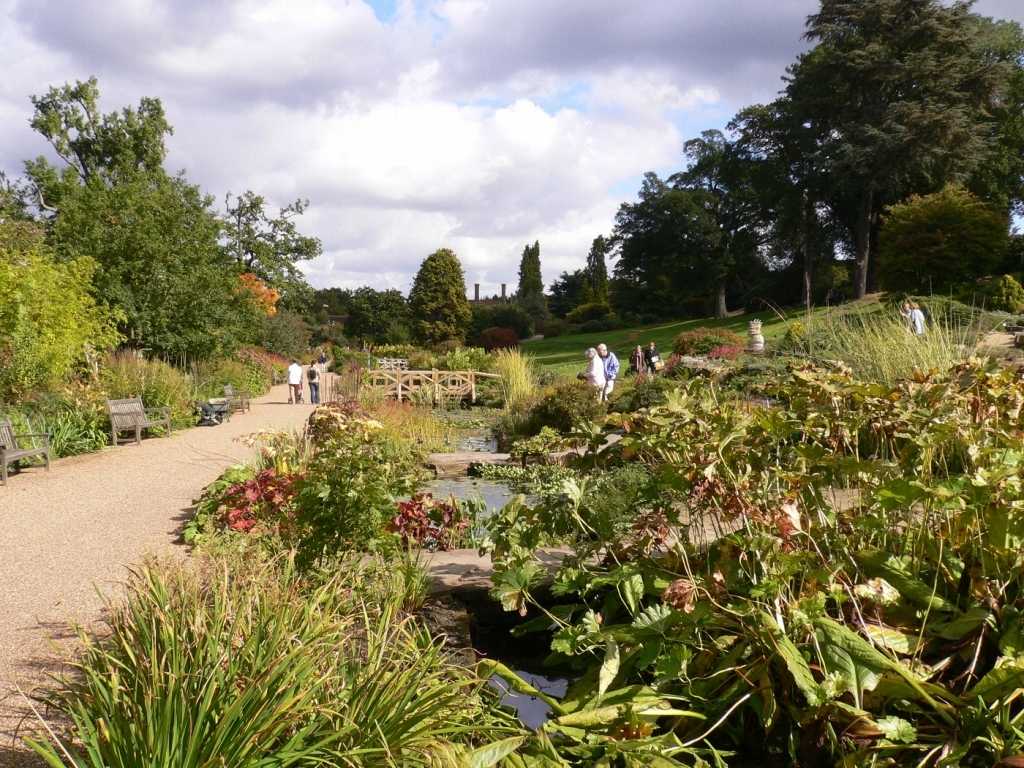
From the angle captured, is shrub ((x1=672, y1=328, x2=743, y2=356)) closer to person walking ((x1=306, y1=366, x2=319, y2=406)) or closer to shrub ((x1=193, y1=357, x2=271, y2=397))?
person walking ((x1=306, y1=366, x2=319, y2=406))

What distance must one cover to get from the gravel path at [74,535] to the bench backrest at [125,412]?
0.40 meters

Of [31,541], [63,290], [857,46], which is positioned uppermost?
[857,46]

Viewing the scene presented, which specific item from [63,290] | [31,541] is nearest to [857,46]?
[63,290]

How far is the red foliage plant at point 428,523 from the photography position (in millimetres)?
4957

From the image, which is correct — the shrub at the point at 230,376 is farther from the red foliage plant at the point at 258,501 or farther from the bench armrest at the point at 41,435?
the red foliage plant at the point at 258,501

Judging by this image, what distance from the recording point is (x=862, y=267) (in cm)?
3180

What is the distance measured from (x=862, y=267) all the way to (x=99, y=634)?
3258 cm

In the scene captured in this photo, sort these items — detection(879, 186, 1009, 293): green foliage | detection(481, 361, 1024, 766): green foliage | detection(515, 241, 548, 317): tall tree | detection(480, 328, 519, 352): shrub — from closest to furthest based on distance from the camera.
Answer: detection(481, 361, 1024, 766): green foliage, detection(879, 186, 1009, 293): green foliage, detection(480, 328, 519, 352): shrub, detection(515, 241, 548, 317): tall tree

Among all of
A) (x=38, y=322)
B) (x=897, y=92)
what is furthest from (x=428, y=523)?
(x=897, y=92)

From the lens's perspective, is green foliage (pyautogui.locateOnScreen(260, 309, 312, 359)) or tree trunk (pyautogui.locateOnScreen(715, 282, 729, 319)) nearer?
green foliage (pyautogui.locateOnScreen(260, 309, 312, 359))

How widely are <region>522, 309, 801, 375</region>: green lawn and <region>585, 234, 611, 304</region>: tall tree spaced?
11004 millimetres

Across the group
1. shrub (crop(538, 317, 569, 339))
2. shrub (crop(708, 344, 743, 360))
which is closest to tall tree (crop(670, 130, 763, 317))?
shrub (crop(538, 317, 569, 339))

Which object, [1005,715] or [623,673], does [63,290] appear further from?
[1005,715]

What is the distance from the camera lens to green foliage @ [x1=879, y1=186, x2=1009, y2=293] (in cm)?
2511
